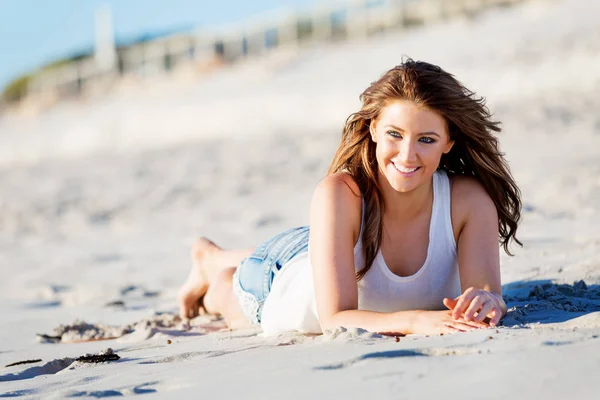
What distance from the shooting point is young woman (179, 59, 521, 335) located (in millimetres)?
3346

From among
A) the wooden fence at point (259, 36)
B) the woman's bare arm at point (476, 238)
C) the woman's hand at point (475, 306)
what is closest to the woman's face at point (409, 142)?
the woman's bare arm at point (476, 238)

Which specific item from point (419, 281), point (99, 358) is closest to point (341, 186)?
point (419, 281)

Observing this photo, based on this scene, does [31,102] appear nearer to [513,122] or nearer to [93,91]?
[93,91]

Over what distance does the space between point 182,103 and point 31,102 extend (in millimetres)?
13826

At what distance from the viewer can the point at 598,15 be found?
16.2m

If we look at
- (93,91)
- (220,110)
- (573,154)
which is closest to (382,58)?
(220,110)

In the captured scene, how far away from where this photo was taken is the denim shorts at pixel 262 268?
4148 millimetres

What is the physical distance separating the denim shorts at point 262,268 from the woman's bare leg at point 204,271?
343 mm

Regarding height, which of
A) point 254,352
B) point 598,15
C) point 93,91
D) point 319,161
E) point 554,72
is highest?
point 93,91

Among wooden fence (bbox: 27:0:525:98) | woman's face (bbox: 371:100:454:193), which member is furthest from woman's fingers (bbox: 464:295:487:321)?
wooden fence (bbox: 27:0:525:98)

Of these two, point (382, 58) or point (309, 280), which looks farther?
point (382, 58)

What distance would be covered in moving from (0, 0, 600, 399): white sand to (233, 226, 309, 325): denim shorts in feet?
0.74

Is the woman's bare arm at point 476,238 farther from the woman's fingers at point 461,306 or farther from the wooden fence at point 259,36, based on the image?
the wooden fence at point 259,36

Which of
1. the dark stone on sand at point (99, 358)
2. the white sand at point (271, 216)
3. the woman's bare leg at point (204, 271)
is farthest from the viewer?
the woman's bare leg at point (204, 271)
